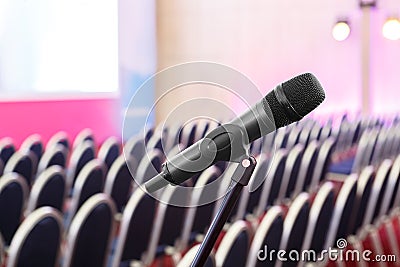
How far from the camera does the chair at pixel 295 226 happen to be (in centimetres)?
230

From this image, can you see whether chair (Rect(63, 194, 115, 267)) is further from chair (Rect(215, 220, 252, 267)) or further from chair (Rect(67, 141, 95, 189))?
chair (Rect(67, 141, 95, 189))

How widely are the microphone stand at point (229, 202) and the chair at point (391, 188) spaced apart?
8.20 ft

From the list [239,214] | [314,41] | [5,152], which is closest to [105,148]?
[5,152]

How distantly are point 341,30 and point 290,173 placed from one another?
17.6 ft

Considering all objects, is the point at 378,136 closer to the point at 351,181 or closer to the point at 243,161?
the point at 351,181

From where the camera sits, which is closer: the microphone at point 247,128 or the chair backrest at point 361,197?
the microphone at point 247,128

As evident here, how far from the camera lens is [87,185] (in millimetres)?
3330

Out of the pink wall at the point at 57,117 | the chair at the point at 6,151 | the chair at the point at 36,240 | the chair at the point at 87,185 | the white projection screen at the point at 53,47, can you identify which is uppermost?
the white projection screen at the point at 53,47

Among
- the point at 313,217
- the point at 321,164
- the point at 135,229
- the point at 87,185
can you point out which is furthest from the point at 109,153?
the point at 313,217

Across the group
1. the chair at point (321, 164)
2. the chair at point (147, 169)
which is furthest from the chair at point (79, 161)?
the chair at point (147, 169)

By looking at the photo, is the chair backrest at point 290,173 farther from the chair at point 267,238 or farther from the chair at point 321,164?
the chair at point 267,238

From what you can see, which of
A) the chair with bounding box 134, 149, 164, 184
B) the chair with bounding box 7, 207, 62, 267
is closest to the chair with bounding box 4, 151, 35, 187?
the chair with bounding box 7, 207, 62, 267

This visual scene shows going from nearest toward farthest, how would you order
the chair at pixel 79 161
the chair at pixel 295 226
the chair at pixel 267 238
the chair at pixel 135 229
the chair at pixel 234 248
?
1. the chair at pixel 234 248
2. the chair at pixel 267 238
3. the chair at pixel 295 226
4. the chair at pixel 135 229
5. the chair at pixel 79 161

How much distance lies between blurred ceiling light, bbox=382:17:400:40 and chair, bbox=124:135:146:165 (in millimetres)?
7616
